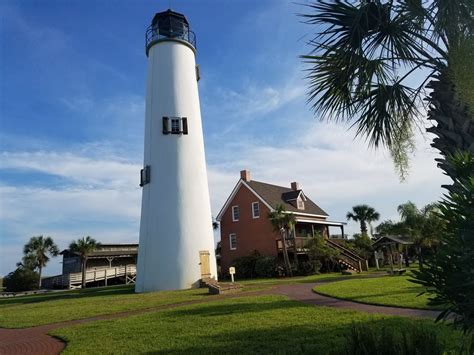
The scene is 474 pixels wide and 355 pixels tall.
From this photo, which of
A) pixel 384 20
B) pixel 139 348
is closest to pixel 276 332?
pixel 139 348

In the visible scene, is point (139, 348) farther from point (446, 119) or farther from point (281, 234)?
point (281, 234)

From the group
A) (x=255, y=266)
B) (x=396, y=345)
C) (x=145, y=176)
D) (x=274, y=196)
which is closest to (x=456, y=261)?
(x=396, y=345)

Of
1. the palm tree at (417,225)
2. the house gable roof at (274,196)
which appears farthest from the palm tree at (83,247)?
the palm tree at (417,225)

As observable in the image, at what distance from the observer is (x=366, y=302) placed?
38.9 ft

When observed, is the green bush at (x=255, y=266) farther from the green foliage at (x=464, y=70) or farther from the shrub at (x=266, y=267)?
the green foliage at (x=464, y=70)

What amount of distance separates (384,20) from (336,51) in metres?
0.99

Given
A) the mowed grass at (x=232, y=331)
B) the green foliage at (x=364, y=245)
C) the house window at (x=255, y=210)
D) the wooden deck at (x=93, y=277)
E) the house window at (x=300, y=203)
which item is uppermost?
the house window at (x=300, y=203)

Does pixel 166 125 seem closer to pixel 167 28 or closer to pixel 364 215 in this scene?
pixel 167 28

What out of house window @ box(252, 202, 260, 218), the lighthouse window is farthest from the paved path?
house window @ box(252, 202, 260, 218)

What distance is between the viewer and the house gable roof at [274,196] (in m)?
34.1

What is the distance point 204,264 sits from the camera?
76.5 feet

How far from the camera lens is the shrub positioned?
2984 cm

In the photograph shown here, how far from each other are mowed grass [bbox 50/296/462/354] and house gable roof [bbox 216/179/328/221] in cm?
2187

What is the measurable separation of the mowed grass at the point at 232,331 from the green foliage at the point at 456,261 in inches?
84.3
